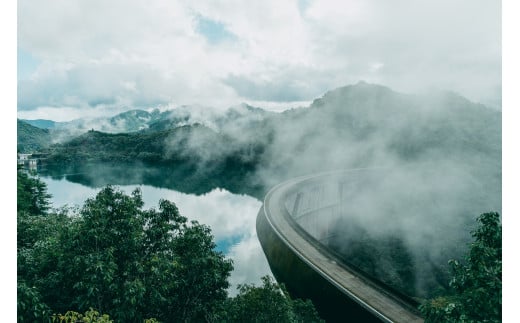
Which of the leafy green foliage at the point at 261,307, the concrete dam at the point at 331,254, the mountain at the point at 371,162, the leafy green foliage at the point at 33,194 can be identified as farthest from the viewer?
the mountain at the point at 371,162

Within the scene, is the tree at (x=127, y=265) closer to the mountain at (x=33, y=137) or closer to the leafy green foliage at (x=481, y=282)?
the leafy green foliage at (x=481, y=282)

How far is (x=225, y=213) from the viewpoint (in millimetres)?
52906

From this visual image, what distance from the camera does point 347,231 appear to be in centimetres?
4594

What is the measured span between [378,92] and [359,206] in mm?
107935

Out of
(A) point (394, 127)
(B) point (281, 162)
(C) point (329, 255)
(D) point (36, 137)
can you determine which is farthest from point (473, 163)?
(D) point (36, 137)

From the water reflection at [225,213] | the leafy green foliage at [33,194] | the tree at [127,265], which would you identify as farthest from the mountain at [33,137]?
the tree at [127,265]

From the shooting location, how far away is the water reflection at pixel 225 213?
3178 cm

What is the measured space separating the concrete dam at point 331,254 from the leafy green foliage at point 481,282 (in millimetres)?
9540

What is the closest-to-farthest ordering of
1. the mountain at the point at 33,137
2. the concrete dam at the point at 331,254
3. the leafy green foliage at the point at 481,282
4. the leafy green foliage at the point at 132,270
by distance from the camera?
1. the leafy green foliage at the point at 481,282
2. the leafy green foliage at the point at 132,270
3. the concrete dam at the point at 331,254
4. the mountain at the point at 33,137

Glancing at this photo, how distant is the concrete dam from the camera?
1764 centimetres


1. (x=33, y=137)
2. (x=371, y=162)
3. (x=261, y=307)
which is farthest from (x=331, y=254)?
(x=33, y=137)

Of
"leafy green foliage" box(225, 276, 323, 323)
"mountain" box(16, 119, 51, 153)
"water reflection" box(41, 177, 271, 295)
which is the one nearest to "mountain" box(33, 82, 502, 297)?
"water reflection" box(41, 177, 271, 295)

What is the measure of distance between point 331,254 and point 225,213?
31.3 m
